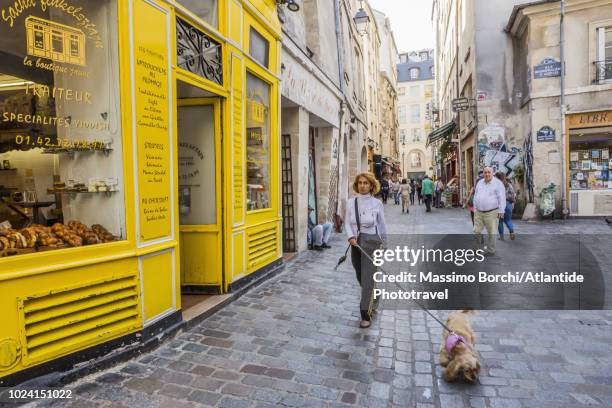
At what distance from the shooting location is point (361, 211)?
476cm

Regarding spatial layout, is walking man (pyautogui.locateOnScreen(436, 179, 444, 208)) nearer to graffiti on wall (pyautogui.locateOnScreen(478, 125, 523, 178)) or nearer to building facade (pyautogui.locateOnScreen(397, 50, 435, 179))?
Result: graffiti on wall (pyautogui.locateOnScreen(478, 125, 523, 178))

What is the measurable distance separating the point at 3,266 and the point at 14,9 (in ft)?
6.22

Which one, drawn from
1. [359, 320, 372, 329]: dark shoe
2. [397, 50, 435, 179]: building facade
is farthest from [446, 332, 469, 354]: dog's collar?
[397, 50, 435, 179]: building facade

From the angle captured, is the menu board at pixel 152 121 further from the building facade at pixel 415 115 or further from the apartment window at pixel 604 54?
the building facade at pixel 415 115

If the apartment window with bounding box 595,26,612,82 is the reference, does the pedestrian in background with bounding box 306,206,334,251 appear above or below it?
below

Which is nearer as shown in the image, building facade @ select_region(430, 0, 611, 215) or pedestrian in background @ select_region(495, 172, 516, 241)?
pedestrian in background @ select_region(495, 172, 516, 241)

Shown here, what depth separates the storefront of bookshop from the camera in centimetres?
1341

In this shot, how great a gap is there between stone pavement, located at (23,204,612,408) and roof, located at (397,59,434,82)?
211 feet

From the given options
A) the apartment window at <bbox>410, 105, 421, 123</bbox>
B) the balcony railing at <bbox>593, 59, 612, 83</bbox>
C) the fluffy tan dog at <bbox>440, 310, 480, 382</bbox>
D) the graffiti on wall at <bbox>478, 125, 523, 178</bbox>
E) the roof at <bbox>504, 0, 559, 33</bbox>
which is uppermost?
the apartment window at <bbox>410, 105, 421, 123</bbox>

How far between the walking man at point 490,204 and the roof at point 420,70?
197 feet

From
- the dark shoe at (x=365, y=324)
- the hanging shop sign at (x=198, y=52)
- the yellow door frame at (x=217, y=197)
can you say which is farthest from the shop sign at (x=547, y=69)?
the dark shoe at (x=365, y=324)

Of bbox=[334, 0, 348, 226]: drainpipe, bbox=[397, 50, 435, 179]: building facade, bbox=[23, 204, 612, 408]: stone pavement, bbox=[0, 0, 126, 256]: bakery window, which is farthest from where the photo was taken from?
bbox=[397, 50, 435, 179]: building facade

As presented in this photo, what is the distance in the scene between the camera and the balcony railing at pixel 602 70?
13.3 metres

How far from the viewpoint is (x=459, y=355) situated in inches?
132
